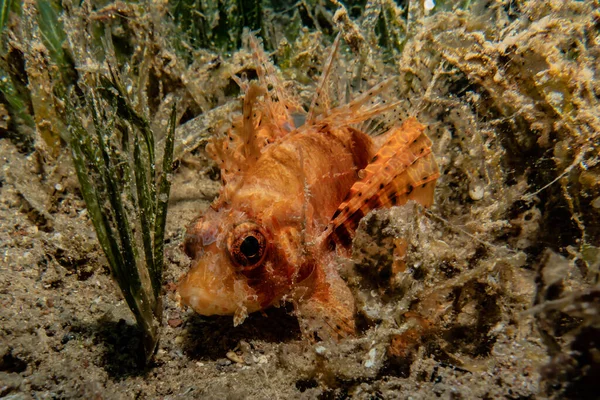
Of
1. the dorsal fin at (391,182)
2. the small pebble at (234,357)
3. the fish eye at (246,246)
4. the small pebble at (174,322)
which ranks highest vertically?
the dorsal fin at (391,182)

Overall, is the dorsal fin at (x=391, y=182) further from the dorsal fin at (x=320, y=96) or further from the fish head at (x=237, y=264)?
the dorsal fin at (x=320, y=96)

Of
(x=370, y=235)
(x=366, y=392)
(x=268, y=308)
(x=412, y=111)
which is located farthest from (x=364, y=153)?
(x=366, y=392)

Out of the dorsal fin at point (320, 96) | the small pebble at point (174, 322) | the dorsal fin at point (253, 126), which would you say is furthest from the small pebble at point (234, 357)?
the dorsal fin at point (320, 96)

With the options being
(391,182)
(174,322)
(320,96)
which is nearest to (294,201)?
(391,182)

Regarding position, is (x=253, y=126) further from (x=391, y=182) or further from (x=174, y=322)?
(x=174, y=322)

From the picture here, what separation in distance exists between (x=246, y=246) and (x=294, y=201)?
21.4 inches

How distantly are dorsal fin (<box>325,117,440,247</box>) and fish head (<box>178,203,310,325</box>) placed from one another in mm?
449

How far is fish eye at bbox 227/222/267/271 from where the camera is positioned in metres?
2.48

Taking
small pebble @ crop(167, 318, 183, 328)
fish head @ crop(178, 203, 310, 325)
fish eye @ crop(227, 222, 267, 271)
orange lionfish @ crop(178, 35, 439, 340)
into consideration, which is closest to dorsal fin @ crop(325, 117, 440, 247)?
orange lionfish @ crop(178, 35, 439, 340)

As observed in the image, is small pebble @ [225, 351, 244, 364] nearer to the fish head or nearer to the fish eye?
the fish head

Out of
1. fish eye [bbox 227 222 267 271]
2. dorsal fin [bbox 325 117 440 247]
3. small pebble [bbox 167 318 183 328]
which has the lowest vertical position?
small pebble [bbox 167 318 183 328]

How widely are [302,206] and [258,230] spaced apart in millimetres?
418

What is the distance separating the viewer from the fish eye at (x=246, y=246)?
2477mm

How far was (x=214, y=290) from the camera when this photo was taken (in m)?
2.40
